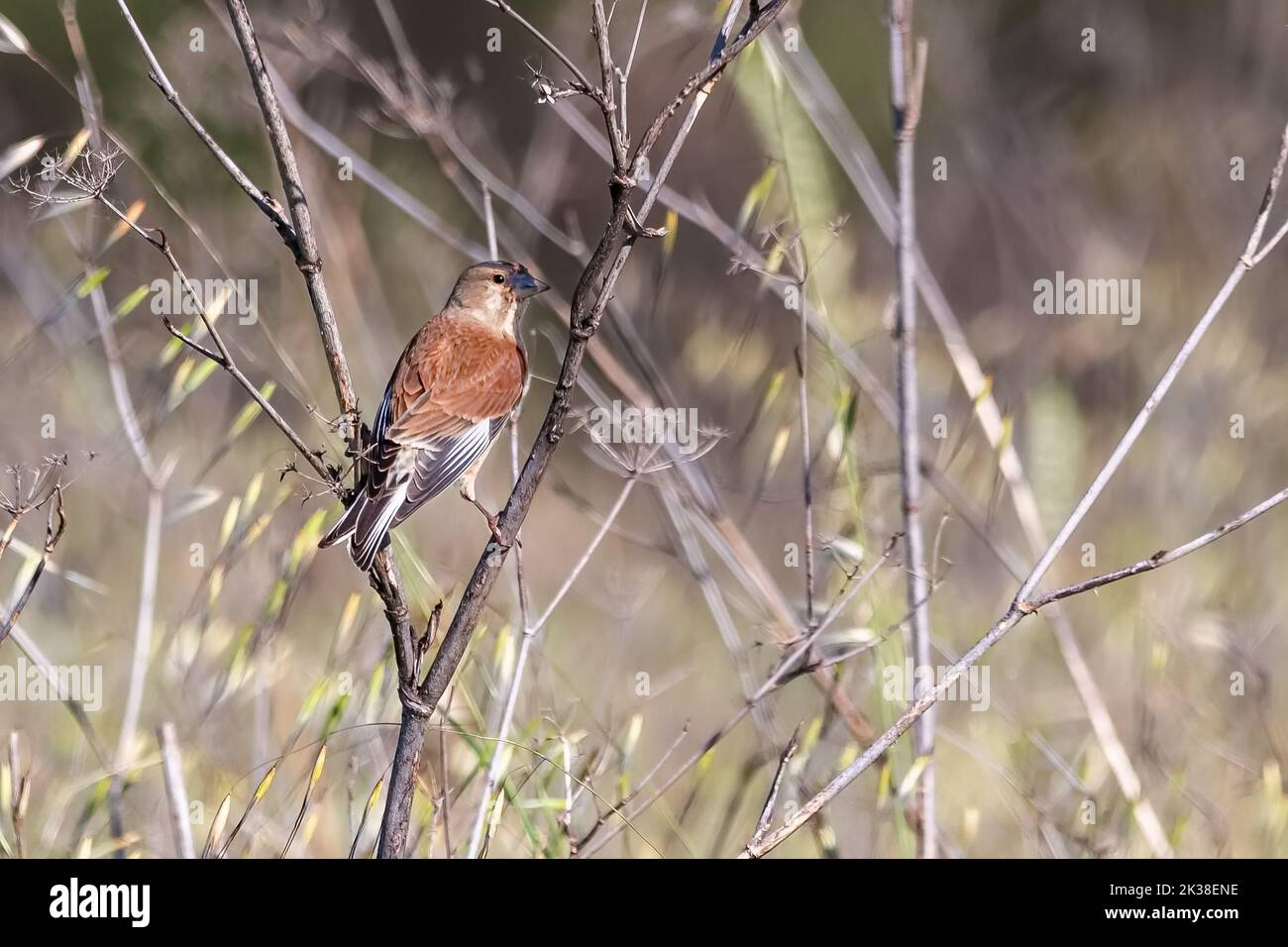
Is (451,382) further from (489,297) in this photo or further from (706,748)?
(706,748)

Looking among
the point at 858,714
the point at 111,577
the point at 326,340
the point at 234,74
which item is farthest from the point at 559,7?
the point at 326,340

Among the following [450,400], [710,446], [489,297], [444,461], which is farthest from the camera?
[489,297]

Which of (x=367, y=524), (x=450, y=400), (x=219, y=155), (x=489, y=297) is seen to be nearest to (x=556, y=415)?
(x=219, y=155)

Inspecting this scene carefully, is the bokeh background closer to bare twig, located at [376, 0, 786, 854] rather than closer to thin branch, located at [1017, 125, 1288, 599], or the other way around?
bare twig, located at [376, 0, 786, 854]

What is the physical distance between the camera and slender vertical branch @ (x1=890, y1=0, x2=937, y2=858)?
7.82 feet

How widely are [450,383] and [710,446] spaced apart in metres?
0.90

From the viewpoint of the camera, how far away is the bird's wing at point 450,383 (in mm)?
3031

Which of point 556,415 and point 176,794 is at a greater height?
point 556,415

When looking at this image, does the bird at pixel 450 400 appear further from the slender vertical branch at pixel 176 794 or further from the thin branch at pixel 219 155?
the thin branch at pixel 219 155

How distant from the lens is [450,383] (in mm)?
3191

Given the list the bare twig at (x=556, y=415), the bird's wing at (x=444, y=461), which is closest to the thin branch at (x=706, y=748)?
the bare twig at (x=556, y=415)

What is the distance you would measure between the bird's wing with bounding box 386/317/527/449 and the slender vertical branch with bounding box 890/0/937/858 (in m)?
1.03

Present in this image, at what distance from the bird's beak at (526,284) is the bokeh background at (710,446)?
160 mm

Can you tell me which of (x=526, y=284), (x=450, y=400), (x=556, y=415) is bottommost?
(x=556, y=415)
